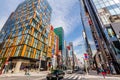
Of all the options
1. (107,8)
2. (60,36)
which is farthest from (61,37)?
(107,8)

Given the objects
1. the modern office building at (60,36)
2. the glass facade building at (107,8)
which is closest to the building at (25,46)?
the glass facade building at (107,8)

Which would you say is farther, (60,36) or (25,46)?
(60,36)

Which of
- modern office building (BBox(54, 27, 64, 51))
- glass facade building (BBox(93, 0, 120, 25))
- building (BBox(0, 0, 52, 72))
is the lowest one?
building (BBox(0, 0, 52, 72))

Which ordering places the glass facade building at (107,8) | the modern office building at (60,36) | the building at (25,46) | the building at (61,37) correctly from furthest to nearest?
the modern office building at (60,36)
the building at (61,37)
the building at (25,46)
the glass facade building at (107,8)

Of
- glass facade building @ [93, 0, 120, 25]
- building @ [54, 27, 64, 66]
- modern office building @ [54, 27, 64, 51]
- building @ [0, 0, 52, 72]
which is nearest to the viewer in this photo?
glass facade building @ [93, 0, 120, 25]

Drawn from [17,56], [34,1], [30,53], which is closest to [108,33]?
[30,53]

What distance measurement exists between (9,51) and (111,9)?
1737 inches

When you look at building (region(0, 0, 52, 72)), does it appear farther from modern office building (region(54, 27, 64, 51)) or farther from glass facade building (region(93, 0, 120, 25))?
modern office building (region(54, 27, 64, 51))

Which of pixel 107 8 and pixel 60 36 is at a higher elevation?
pixel 60 36

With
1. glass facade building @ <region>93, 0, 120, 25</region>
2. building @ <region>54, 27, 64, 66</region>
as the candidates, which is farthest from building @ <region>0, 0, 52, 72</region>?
building @ <region>54, 27, 64, 66</region>

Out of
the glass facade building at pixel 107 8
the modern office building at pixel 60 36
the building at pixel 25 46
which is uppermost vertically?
the modern office building at pixel 60 36

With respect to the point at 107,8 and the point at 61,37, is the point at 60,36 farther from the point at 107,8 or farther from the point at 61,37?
the point at 107,8

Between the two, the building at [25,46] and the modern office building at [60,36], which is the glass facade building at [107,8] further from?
the modern office building at [60,36]

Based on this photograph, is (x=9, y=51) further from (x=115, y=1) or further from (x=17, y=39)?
(x=115, y=1)
